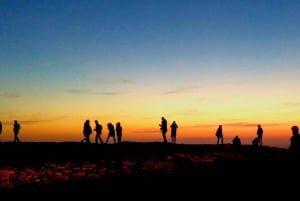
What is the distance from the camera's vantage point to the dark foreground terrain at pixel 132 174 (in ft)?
61.9

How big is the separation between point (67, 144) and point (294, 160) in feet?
88.5

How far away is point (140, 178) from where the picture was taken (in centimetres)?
2312

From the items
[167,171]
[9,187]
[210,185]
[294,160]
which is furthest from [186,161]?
[294,160]

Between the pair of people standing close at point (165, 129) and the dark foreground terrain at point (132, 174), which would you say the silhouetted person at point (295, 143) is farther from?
the pair of people standing close at point (165, 129)

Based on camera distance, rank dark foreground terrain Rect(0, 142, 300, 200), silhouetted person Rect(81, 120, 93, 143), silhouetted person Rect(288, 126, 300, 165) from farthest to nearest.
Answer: silhouetted person Rect(81, 120, 93, 143)
dark foreground terrain Rect(0, 142, 300, 200)
silhouetted person Rect(288, 126, 300, 165)

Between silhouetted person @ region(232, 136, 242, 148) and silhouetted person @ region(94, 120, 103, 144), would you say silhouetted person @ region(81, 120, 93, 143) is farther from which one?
silhouetted person @ region(232, 136, 242, 148)

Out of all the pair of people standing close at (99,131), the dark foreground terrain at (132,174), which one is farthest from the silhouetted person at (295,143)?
the pair of people standing close at (99,131)

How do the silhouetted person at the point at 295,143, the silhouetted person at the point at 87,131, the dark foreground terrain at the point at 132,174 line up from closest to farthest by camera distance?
the silhouetted person at the point at 295,143 < the dark foreground terrain at the point at 132,174 < the silhouetted person at the point at 87,131

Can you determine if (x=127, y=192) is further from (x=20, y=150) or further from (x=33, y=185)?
(x=20, y=150)

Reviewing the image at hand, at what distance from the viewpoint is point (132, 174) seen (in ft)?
81.0

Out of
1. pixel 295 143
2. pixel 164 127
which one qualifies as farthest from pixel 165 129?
pixel 295 143

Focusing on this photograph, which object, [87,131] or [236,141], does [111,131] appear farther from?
[236,141]

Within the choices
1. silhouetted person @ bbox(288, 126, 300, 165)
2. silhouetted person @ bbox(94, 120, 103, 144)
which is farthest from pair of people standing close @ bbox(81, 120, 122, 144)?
silhouetted person @ bbox(288, 126, 300, 165)

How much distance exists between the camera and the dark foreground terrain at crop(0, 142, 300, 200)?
743 inches
